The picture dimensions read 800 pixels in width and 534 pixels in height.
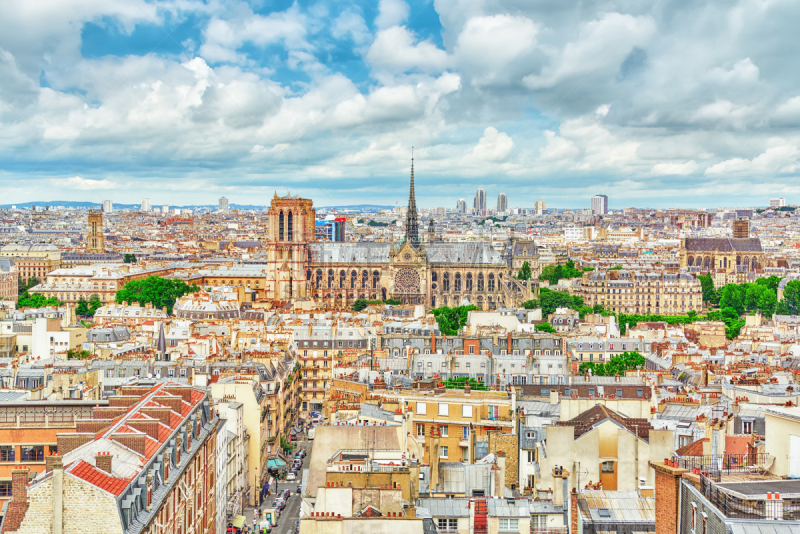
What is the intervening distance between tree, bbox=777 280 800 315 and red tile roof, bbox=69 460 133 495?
11114 cm

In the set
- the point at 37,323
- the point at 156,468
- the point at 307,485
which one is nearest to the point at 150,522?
the point at 156,468

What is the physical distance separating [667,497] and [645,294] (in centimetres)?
12110

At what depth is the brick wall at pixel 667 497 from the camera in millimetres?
16998

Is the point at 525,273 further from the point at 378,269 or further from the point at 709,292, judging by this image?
the point at 709,292

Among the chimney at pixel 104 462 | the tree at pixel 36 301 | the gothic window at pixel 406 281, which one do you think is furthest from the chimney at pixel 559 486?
the gothic window at pixel 406 281

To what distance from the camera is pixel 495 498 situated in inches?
1045

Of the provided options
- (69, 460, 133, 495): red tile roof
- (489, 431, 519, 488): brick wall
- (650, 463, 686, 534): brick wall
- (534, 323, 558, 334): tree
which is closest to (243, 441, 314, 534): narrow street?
(489, 431, 519, 488): brick wall

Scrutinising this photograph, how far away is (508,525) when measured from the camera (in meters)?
25.3

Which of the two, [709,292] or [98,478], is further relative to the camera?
[709,292]

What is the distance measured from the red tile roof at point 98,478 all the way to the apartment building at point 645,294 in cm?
11431

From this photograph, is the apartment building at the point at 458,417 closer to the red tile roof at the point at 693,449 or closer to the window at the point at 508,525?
the red tile roof at the point at 693,449

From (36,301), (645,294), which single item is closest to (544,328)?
(645,294)

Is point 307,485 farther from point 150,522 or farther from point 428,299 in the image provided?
point 428,299

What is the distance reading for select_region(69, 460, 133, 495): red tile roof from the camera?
2230 centimetres
